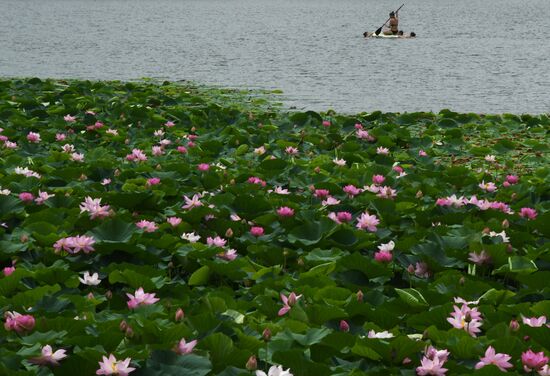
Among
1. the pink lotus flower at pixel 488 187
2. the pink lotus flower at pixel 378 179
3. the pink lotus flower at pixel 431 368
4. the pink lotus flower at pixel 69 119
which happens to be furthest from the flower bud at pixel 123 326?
the pink lotus flower at pixel 69 119

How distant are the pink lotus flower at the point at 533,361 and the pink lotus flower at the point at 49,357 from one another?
1.53 metres

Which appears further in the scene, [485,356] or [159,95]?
[159,95]

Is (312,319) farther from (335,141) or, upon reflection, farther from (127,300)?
(335,141)

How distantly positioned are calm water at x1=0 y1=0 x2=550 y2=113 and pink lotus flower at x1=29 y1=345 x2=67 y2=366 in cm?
1044

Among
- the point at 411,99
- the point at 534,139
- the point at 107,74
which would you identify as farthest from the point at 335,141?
the point at 107,74

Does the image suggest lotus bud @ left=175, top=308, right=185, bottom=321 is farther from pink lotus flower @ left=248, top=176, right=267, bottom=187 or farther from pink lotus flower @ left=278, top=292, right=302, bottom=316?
pink lotus flower @ left=248, top=176, right=267, bottom=187

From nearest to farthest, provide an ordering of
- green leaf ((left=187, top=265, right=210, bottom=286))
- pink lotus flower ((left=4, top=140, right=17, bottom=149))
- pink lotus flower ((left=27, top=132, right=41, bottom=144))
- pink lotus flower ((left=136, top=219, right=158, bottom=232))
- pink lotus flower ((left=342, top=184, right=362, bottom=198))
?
1. green leaf ((left=187, top=265, right=210, bottom=286))
2. pink lotus flower ((left=136, top=219, right=158, bottom=232))
3. pink lotus flower ((left=342, top=184, right=362, bottom=198))
4. pink lotus flower ((left=4, top=140, right=17, bottom=149))
5. pink lotus flower ((left=27, top=132, right=41, bottom=144))

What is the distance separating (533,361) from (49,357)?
1610mm

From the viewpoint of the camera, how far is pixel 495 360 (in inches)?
111

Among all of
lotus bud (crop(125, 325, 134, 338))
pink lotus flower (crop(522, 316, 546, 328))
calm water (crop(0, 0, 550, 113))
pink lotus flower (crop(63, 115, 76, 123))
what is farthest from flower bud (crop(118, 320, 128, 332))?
Result: calm water (crop(0, 0, 550, 113))

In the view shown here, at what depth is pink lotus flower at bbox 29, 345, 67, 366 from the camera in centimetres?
273

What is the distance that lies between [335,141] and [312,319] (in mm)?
4963

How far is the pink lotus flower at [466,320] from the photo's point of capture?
3156 mm

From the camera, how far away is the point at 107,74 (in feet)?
60.9
